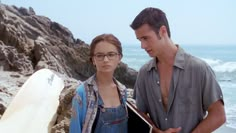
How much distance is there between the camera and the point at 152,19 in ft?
6.67

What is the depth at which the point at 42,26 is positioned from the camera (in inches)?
874

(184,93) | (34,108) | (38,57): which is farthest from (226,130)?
(184,93)

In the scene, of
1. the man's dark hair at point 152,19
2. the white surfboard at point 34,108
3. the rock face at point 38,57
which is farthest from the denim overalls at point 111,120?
the white surfboard at point 34,108

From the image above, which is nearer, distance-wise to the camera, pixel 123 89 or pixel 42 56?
pixel 123 89

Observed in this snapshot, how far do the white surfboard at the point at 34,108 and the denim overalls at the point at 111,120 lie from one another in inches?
98.9

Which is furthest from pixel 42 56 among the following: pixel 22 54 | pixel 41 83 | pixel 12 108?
pixel 12 108

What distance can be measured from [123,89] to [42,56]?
10056 millimetres

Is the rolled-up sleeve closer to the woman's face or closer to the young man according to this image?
the woman's face

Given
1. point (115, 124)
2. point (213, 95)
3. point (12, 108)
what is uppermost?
point (213, 95)

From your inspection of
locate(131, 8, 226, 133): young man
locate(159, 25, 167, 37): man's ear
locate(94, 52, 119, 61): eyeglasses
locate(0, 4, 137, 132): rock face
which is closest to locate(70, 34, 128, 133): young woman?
locate(94, 52, 119, 61): eyeglasses

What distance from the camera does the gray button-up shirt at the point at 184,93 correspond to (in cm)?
203

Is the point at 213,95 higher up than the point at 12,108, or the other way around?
the point at 213,95

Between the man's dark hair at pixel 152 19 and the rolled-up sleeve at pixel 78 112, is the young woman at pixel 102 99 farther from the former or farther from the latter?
the man's dark hair at pixel 152 19

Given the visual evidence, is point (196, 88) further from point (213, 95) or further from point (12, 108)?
point (12, 108)
